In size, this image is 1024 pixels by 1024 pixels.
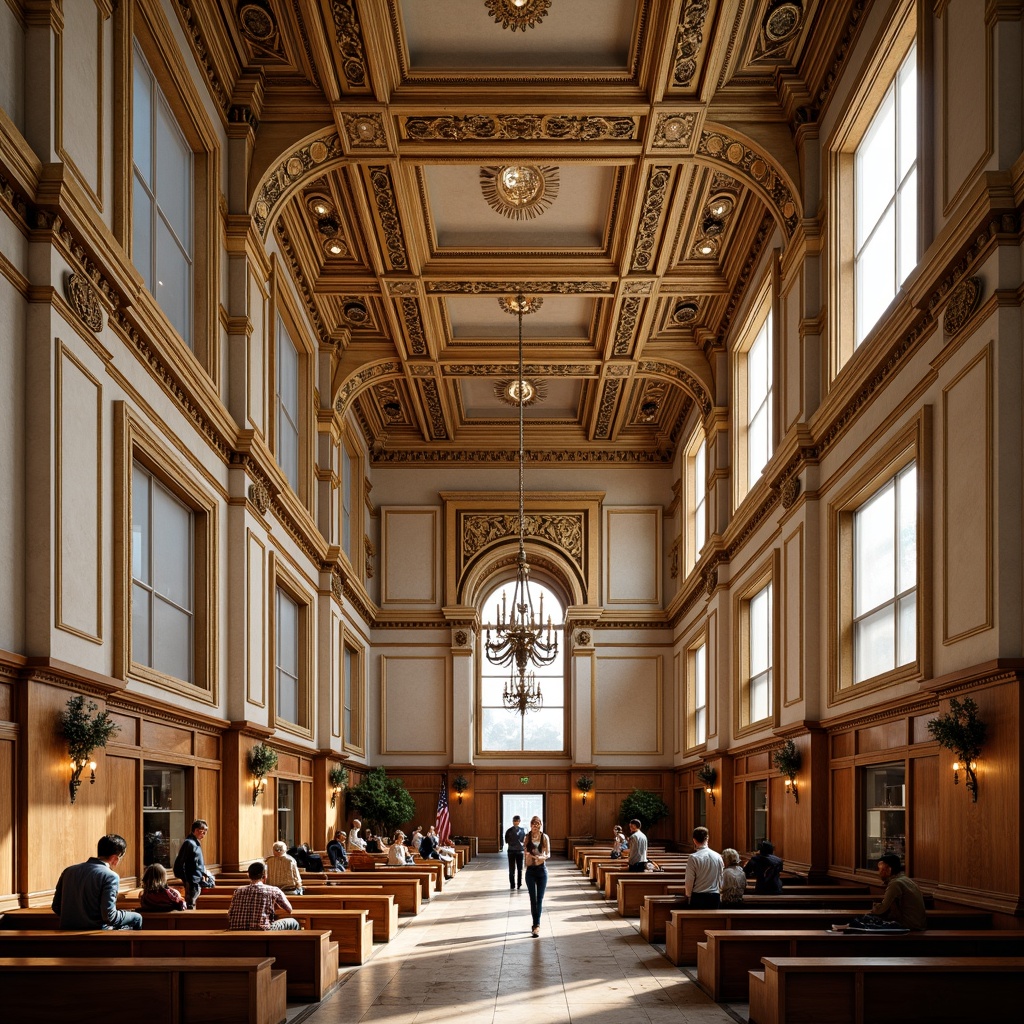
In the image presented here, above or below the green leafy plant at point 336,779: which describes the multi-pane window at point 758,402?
above

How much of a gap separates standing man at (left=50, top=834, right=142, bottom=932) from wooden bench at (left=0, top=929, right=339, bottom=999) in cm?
19

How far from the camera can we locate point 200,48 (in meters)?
15.0

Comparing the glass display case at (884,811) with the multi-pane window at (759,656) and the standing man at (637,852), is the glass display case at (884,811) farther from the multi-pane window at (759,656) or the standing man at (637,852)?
the multi-pane window at (759,656)

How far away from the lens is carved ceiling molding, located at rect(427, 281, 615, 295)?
73.5 ft

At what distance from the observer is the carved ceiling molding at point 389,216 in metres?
19.0

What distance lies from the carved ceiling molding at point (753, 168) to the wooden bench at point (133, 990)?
42.9ft

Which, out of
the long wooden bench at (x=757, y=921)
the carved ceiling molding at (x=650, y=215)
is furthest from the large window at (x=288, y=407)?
the long wooden bench at (x=757, y=921)

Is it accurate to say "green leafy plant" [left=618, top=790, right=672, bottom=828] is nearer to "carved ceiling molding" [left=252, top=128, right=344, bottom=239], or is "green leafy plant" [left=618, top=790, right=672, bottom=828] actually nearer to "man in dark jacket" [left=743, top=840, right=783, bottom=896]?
"man in dark jacket" [left=743, top=840, right=783, bottom=896]

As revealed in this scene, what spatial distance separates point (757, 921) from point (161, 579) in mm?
7395

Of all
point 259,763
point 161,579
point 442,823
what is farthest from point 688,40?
point 442,823

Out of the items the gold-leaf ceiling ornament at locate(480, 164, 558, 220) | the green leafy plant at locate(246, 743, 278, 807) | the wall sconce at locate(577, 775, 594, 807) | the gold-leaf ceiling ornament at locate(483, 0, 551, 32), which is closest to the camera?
the gold-leaf ceiling ornament at locate(483, 0, 551, 32)

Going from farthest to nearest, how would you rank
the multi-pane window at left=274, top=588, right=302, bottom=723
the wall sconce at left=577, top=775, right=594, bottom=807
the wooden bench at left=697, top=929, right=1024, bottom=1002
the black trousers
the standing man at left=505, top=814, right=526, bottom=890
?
the wall sconce at left=577, top=775, right=594, bottom=807
the black trousers
the standing man at left=505, top=814, right=526, bottom=890
the multi-pane window at left=274, top=588, right=302, bottom=723
the wooden bench at left=697, top=929, right=1024, bottom=1002

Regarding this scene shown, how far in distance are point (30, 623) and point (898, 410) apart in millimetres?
8923

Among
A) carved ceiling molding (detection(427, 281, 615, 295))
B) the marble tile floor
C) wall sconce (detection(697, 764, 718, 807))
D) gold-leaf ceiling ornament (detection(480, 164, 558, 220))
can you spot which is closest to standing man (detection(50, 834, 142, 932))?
the marble tile floor
